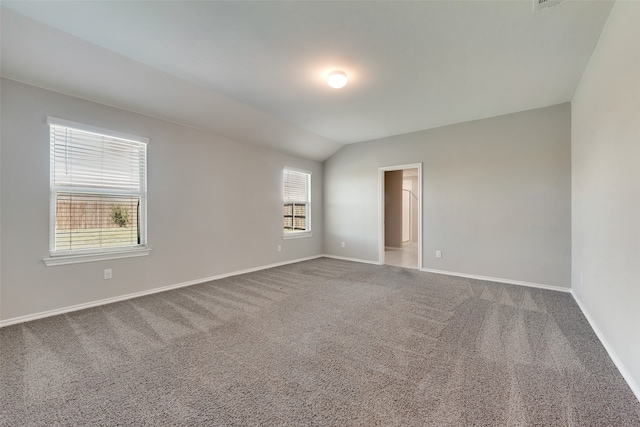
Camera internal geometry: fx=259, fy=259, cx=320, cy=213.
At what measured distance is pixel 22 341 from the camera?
2.31 meters

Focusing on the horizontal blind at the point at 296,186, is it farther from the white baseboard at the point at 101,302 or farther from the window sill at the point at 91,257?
the window sill at the point at 91,257

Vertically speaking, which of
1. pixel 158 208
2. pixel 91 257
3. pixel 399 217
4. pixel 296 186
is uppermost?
pixel 296 186

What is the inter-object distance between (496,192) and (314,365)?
4008 mm

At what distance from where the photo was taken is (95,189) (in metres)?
3.18

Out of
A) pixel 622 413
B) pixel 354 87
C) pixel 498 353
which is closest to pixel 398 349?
pixel 498 353

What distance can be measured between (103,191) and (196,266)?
161 centimetres

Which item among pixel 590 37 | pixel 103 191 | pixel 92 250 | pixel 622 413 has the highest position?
pixel 590 37

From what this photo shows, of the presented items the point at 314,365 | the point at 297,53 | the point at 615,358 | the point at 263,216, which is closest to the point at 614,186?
the point at 615,358

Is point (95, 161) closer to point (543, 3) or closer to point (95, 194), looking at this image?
point (95, 194)

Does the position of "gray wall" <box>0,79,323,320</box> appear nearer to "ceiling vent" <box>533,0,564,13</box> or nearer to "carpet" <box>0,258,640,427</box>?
"carpet" <box>0,258,640,427</box>

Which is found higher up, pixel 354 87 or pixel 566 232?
pixel 354 87

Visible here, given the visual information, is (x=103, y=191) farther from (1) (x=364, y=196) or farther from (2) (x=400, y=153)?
(2) (x=400, y=153)

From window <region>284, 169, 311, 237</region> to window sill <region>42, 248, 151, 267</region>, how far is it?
275 cm

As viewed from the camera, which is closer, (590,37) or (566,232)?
(590,37)
